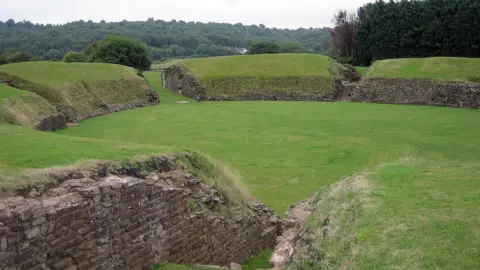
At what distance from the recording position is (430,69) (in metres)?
43.5

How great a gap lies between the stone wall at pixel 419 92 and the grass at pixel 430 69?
1068 mm

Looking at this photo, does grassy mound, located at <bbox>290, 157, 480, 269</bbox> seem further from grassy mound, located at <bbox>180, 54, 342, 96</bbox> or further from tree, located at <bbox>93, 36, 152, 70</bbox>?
tree, located at <bbox>93, 36, 152, 70</bbox>

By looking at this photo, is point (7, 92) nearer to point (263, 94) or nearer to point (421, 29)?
point (263, 94)

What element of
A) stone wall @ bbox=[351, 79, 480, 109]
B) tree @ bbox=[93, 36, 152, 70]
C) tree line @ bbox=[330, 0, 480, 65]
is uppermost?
tree line @ bbox=[330, 0, 480, 65]

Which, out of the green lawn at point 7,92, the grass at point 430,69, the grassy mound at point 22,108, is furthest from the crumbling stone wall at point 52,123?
the grass at point 430,69

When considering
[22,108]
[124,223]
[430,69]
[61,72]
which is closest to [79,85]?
[61,72]

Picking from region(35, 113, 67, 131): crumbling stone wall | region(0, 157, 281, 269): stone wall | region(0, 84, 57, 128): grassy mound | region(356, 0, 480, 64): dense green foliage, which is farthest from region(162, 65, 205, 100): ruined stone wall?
region(0, 157, 281, 269): stone wall

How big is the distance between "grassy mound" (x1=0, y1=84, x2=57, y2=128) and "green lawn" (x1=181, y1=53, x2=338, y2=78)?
20.9m

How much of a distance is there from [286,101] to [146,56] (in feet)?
90.3

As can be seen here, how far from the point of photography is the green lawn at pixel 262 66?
47531 mm

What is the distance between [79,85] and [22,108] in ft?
38.5

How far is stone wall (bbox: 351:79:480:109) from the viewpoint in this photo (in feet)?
126

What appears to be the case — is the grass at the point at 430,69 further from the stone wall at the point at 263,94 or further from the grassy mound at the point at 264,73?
the grassy mound at the point at 264,73

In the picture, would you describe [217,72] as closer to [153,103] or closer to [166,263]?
[153,103]
